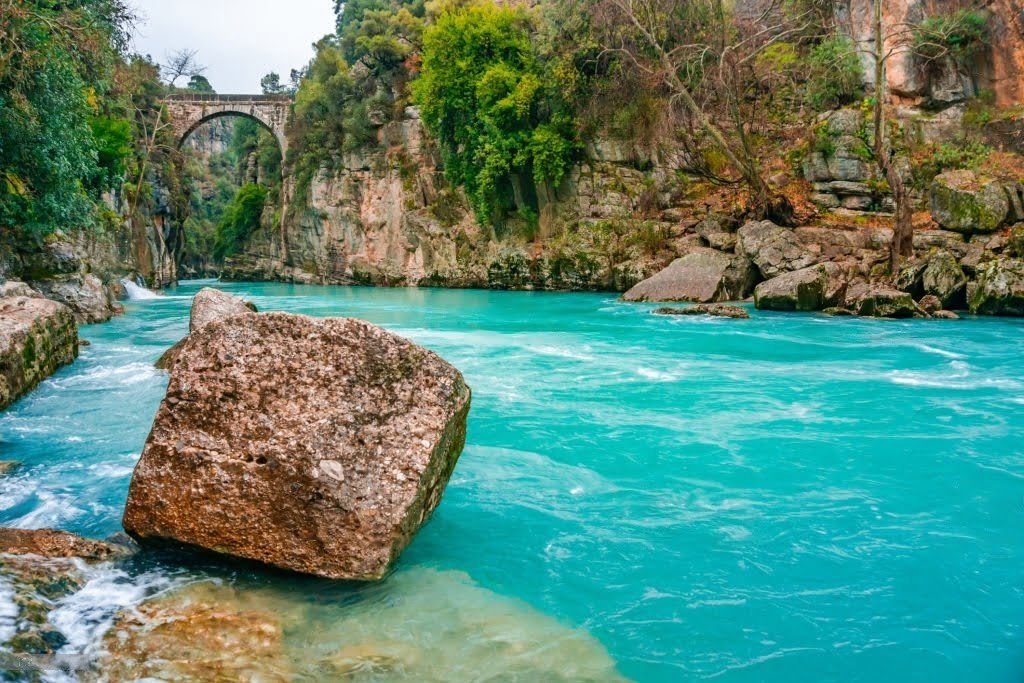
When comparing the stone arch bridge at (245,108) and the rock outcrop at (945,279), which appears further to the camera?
the stone arch bridge at (245,108)

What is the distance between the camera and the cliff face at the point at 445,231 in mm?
29547

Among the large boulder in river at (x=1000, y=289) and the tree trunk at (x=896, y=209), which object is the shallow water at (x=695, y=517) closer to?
the large boulder in river at (x=1000, y=289)

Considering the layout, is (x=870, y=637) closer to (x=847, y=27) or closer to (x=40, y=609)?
(x=40, y=609)

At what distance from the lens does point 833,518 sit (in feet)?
17.0

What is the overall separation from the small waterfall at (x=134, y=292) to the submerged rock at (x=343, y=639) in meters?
30.5

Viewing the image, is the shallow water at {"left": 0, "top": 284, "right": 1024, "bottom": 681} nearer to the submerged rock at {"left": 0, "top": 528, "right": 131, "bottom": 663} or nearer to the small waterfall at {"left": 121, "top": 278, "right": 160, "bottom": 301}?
the submerged rock at {"left": 0, "top": 528, "right": 131, "bottom": 663}

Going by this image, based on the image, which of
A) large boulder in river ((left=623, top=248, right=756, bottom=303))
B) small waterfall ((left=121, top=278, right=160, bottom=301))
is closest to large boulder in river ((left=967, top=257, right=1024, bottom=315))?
large boulder in river ((left=623, top=248, right=756, bottom=303))

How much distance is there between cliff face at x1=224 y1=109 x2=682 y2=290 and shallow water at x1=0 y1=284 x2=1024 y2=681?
1880 cm

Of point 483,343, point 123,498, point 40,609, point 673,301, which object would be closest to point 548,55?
point 673,301

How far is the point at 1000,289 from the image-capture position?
16859 millimetres

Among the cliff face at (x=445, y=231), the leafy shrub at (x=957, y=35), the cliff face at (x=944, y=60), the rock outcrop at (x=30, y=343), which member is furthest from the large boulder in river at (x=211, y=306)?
the leafy shrub at (x=957, y=35)

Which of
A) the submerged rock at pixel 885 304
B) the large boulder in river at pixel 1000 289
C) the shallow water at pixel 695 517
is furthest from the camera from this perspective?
the submerged rock at pixel 885 304

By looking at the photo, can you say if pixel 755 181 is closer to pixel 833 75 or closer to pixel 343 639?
pixel 833 75

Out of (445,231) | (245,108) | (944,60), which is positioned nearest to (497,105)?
(445,231)
